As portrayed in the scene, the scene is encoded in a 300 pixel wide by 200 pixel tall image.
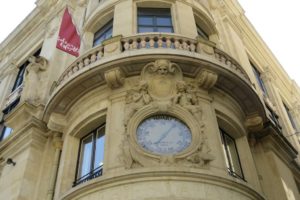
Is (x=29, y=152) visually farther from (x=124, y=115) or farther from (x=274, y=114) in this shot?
(x=274, y=114)

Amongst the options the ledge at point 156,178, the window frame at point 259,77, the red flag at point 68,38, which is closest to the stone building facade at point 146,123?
the ledge at point 156,178

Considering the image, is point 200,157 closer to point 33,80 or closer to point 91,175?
point 91,175

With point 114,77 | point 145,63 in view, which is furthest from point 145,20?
point 114,77

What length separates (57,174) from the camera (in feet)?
35.2

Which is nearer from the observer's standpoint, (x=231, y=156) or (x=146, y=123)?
(x=146, y=123)

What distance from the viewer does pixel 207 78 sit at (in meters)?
10.4

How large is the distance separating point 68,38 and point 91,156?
16.9ft

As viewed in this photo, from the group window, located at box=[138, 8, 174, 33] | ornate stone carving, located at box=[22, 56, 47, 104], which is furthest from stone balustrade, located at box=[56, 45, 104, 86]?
ornate stone carving, located at box=[22, 56, 47, 104]

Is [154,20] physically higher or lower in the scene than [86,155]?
higher

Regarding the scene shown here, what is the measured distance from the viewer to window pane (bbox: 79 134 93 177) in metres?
10.0

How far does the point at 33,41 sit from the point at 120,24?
9.77 meters

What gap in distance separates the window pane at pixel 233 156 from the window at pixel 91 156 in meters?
3.79

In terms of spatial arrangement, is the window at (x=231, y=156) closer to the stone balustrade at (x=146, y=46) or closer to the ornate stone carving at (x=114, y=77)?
the stone balustrade at (x=146, y=46)

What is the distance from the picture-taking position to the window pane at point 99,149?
976cm
